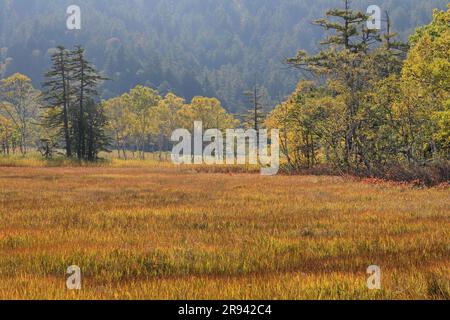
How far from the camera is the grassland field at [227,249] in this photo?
5.93 m

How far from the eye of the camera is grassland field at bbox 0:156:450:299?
593 centimetres

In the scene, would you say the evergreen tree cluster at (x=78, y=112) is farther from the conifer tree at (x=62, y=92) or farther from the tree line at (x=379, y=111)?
the tree line at (x=379, y=111)

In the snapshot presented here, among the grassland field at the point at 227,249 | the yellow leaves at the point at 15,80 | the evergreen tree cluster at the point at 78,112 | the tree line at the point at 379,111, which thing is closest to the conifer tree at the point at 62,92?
the evergreen tree cluster at the point at 78,112

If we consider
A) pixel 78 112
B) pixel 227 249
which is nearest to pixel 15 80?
pixel 78 112

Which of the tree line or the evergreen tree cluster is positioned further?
the evergreen tree cluster

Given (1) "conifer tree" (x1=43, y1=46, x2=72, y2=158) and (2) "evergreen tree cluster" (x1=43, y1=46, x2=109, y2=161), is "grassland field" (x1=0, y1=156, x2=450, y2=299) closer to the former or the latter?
(1) "conifer tree" (x1=43, y1=46, x2=72, y2=158)

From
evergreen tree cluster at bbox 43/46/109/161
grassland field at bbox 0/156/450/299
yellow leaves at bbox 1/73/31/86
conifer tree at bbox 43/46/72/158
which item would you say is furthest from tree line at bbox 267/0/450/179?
yellow leaves at bbox 1/73/31/86

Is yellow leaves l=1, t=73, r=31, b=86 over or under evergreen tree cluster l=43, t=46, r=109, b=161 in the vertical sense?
over

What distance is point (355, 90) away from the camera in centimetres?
3438

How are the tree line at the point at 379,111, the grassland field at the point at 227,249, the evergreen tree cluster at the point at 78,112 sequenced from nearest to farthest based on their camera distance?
1. the grassland field at the point at 227,249
2. the tree line at the point at 379,111
3. the evergreen tree cluster at the point at 78,112

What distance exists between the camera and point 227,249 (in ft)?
28.4

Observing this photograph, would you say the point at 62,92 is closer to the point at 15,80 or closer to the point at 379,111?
the point at 15,80

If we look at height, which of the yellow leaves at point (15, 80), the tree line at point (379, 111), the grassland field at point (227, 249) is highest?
Result: the yellow leaves at point (15, 80)
